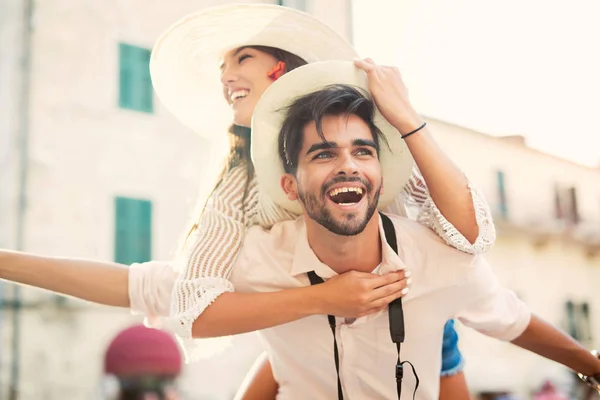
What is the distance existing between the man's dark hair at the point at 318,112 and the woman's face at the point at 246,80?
175 millimetres

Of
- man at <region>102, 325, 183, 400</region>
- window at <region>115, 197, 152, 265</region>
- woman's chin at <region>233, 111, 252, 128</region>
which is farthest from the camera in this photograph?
window at <region>115, 197, 152, 265</region>

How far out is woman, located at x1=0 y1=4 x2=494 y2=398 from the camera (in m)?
1.36

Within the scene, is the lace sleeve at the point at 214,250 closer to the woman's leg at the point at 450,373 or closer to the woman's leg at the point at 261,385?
the woman's leg at the point at 261,385

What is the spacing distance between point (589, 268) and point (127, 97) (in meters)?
6.28

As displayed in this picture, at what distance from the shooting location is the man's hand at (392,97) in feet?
4.41

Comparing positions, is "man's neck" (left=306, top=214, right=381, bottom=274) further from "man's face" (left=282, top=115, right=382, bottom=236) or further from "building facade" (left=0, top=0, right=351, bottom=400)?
"building facade" (left=0, top=0, right=351, bottom=400)

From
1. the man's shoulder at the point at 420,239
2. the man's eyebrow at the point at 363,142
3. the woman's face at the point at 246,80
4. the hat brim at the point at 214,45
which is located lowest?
the man's shoulder at the point at 420,239

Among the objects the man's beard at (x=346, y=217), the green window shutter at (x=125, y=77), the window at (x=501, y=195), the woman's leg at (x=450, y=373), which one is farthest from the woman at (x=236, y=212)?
the window at (x=501, y=195)

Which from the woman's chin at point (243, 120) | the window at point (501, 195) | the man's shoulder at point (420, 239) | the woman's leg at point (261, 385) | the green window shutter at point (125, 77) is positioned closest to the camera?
the man's shoulder at point (420, 239)

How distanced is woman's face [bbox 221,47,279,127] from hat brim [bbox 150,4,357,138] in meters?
0.03

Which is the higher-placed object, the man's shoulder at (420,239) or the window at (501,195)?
the window at (501,195)

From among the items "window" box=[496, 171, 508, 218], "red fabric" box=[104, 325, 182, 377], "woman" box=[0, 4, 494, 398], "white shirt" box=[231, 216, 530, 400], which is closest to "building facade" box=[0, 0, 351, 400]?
"woman" box=[0, 4, 494, 398]

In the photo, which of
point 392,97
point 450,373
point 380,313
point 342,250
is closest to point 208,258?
point 342,250

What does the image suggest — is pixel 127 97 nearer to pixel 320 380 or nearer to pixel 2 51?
pixel 2 51
